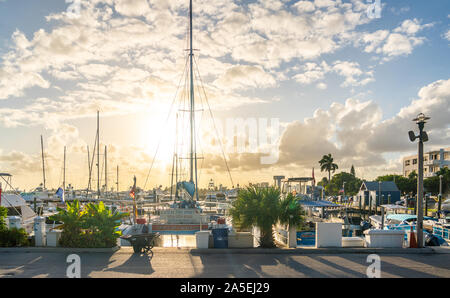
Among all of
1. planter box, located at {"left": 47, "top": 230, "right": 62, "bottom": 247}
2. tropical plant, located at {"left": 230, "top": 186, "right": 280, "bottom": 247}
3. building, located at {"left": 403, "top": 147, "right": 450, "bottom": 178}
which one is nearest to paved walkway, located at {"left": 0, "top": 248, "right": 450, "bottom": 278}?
planter box, located at {"left": 47, "top": 230, "right": 62, "bottom": 247}

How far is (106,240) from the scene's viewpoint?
15383 mm

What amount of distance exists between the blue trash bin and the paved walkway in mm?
816

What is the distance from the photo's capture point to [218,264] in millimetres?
12594

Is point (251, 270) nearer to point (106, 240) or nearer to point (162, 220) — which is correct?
point (106, 240)

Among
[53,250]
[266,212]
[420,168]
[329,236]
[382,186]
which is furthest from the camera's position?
[382,186]

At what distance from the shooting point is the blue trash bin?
50.1 feet

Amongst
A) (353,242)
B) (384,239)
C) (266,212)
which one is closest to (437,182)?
(384,239)

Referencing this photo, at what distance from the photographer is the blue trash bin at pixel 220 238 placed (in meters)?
15.3

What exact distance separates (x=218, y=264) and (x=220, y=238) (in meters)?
2.71

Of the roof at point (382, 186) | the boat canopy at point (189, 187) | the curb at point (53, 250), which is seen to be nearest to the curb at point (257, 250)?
the curb at point (53, 250)

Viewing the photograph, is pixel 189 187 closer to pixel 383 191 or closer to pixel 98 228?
pixel 98 228

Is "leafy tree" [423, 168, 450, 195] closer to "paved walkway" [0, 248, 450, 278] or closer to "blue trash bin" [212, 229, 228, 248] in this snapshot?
"paved walkway" [0, 248, 450, 278]

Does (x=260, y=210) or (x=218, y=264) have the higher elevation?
(x=260, y=210)
